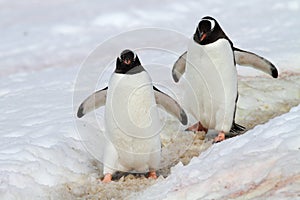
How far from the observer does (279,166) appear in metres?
2.78

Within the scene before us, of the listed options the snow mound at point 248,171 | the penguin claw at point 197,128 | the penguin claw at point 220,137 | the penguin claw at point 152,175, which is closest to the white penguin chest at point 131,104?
the penguin claw at point 152,175

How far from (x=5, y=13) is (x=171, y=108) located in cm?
703

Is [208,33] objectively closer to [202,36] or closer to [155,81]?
[202,36]

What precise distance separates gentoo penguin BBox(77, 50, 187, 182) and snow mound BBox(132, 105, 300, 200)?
487 millimetres

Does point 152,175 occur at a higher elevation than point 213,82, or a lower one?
lower

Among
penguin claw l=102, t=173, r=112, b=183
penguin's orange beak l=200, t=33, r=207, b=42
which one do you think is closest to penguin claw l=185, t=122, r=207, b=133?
penguin's orange beak l=200, t=33, r=207, b=42

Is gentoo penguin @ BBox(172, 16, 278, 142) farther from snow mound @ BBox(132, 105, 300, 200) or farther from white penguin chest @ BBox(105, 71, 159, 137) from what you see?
snow mound @ BBox(132, 105, 300, 200)

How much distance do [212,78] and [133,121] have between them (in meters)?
0.71

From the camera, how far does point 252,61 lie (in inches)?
183

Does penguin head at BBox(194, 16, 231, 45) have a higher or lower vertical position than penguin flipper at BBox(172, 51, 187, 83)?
higher

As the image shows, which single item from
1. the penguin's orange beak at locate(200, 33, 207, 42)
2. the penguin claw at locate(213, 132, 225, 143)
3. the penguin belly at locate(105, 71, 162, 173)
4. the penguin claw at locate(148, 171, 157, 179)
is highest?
the penguin's orange beak at locate(200, 33, 207, 42)

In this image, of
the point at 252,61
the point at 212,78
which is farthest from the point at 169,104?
the point at 252,61

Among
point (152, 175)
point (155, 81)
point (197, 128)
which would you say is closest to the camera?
point (152, 175)

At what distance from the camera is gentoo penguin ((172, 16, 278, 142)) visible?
414cm
